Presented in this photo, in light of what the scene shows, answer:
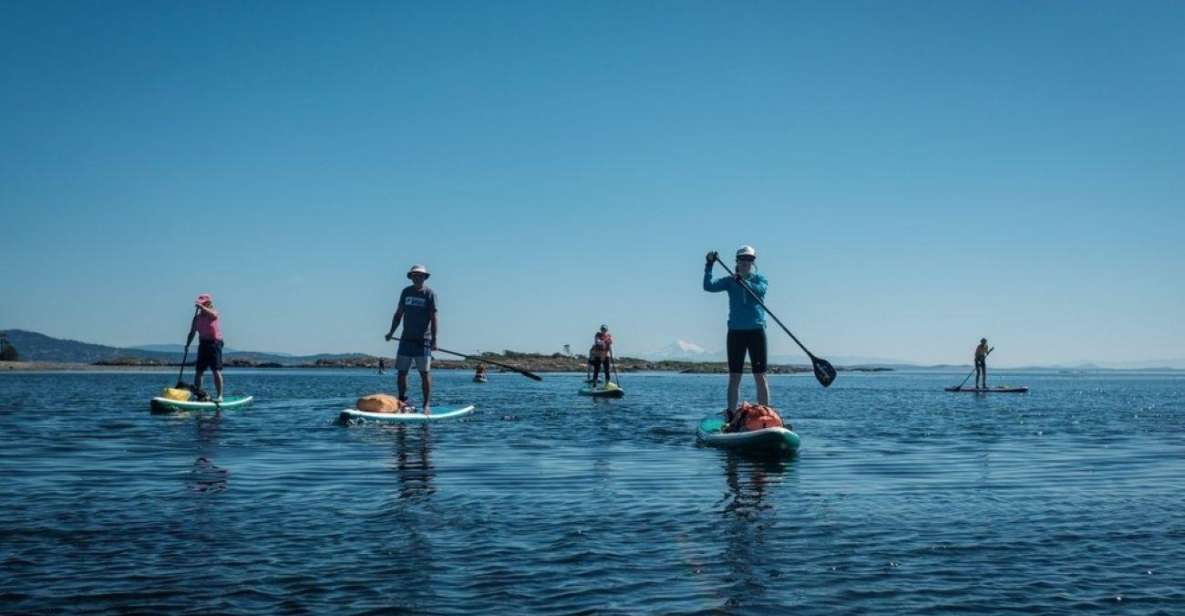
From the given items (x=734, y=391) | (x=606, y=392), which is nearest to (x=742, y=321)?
(x=734, y=391)

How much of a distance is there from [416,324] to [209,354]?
6339 millimetres

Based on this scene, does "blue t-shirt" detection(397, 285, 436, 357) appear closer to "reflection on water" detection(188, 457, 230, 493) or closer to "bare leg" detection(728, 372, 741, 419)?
"bare leg" detection(728, 372, 741, 419)

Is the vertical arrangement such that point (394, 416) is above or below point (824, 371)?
below

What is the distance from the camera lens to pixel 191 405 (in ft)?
72.7

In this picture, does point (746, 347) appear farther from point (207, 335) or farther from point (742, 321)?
point (207, 335)

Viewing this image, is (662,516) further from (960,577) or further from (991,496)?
(991,496)

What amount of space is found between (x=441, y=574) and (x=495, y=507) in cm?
272

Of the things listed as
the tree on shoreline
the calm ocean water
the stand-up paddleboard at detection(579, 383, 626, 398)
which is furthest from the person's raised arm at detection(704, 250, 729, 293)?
the tree on shoreline

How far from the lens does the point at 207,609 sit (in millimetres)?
5082

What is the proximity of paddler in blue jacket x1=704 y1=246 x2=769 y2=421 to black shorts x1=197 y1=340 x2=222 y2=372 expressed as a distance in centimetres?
1282

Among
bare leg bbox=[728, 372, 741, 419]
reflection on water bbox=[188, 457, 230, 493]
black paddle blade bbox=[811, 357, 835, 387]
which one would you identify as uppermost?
black paddle blade bbox=[811, 357, 835, 387]

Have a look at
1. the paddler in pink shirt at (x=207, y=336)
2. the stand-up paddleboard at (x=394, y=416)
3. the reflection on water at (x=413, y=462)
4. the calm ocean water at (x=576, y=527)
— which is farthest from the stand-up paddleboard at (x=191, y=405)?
the reflection on water at (x=413, y=462)

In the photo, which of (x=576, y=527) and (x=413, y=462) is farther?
(x=413, y=462)

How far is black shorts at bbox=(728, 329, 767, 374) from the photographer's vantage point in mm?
14977
